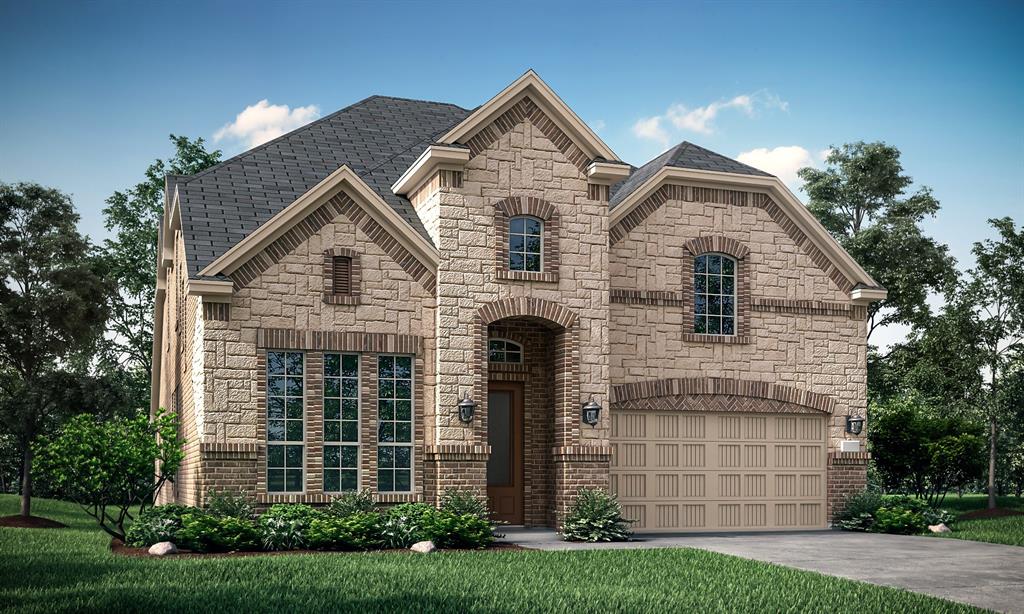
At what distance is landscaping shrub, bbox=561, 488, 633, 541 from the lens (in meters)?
18.4

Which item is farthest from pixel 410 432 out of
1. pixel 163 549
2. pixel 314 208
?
pixel 163 549

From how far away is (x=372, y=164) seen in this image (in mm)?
21859

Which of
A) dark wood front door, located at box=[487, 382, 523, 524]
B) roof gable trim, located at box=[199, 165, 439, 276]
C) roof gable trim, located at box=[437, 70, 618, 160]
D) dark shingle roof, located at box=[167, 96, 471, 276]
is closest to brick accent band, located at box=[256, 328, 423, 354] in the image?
roof gable trim, located at box=[199, 165, 439, 276]

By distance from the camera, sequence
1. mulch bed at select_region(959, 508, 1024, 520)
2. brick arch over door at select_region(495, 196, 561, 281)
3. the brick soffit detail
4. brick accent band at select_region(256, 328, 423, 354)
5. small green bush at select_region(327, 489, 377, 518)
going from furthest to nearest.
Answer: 1. mulch bed at select_region(959, 508, 1024, 520)
2. the brick soffit detail
3. brick arch over door at select_region(495, 196, 561, 281)
4. brick accent band at select_region(256, 328, 423, 354)
5. small green bush at select_region(327, 489, 377, 518)

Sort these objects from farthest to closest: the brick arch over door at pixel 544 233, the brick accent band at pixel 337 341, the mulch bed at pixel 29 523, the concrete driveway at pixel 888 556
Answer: the mulch bed at pixel 29 523 < the brick arch over door at pixel 544 233 < the brick accent band at pixel 337 341 < the concrete driveway at pixel 888 556

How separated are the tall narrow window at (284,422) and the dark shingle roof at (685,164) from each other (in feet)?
22.7

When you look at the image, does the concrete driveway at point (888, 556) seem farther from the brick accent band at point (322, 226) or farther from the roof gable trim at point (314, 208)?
the roof gable trim at point (314, 208)

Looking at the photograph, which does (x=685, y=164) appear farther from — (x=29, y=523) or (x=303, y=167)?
(x=29, y=523)

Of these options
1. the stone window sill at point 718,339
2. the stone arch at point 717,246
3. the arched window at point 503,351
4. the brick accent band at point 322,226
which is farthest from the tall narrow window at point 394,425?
the stone arch at point 717,246

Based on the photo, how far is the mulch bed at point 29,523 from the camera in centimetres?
2278

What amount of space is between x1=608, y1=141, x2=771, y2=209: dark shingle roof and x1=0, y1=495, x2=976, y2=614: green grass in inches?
324

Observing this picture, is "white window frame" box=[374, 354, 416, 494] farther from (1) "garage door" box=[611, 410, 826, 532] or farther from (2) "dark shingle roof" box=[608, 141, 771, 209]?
(2) "dark shingle roof" box=[608, 141, 771, 209]

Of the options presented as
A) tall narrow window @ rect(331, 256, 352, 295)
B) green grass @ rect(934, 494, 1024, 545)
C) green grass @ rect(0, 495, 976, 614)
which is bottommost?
green grass @ rect(934, 494, 1024, 545)

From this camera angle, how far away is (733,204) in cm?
2166
